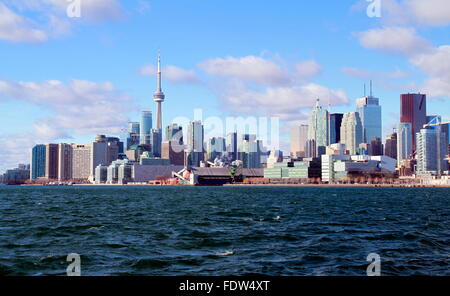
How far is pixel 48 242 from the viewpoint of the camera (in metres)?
40.1

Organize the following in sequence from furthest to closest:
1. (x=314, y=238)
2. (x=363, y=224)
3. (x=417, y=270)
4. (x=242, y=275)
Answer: (x=363, y=224), (x=314, y=238), (x=417, y=270), (x=242, y=275)

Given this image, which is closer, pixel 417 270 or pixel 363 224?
pixel 417 270

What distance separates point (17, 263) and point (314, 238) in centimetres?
2189

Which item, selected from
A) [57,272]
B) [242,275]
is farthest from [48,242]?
[242,275]

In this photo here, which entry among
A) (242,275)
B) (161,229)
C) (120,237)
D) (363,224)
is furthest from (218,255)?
(363,224)
